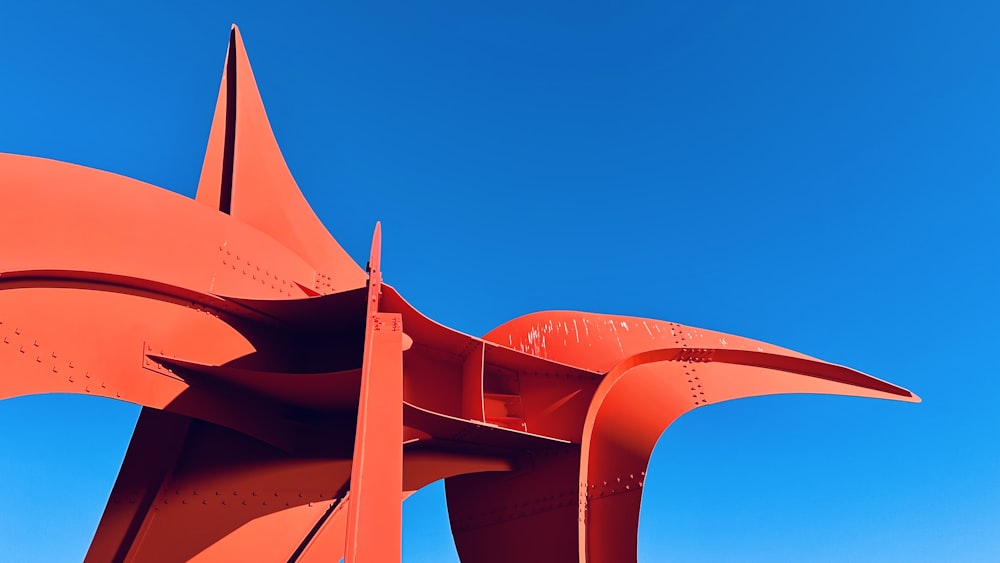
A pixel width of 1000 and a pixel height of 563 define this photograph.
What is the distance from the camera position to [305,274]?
951cm

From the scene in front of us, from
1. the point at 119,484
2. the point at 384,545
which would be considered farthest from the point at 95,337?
the point at 384,545

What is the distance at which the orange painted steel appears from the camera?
650 centimetres

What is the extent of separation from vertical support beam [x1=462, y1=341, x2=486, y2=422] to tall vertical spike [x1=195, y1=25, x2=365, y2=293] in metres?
2.40

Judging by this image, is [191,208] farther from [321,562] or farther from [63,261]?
[321,562]

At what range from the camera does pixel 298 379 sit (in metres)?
7.44

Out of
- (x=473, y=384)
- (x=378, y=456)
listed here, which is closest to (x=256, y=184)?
(x=473, y=384)

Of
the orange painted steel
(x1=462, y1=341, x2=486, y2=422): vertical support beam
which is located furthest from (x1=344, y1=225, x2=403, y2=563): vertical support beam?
(x1=462, y1=341, x2=486, y2=422): vertical support beam

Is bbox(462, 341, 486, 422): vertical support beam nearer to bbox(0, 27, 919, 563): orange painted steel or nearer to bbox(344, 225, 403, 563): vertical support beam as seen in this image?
bbox(0, 27, 919, 563): orange painted steel

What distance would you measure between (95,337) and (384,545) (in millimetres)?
4066

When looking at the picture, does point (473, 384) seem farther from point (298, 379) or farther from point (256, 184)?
point (256, 184)

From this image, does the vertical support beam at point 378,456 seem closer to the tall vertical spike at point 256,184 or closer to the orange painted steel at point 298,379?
the orange painted steel at point 298,379

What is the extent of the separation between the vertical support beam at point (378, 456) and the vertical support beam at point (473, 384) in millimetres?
2598

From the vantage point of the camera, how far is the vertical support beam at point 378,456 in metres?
4.17

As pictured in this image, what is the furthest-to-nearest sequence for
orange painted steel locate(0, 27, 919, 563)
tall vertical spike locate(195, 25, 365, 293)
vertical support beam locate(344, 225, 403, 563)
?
tall vertical spike locate(195, 25, 365, 293) < orange painted steel locate(0, 27, 919, 563) < vertical support beam locate(344, 225, 403, 563)
